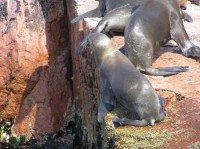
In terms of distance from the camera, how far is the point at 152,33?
5559mm

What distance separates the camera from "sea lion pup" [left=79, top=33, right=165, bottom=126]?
4328mm

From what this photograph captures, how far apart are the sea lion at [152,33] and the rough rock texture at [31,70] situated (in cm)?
251

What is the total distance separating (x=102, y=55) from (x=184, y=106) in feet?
3.84

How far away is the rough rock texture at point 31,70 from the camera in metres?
7.93

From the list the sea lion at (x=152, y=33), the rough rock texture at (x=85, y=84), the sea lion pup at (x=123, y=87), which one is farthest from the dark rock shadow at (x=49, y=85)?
the sea lion pup at (x=123, y=87)

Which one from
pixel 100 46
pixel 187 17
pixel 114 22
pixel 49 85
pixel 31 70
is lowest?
pixel 49 85

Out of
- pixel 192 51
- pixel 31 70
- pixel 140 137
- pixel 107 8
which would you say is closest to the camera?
pixel 140 137

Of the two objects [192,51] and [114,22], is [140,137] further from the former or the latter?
[114,22]

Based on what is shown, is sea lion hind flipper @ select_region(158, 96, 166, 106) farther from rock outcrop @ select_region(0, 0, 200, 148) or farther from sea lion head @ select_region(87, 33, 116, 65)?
rock outcrop @ select_region(0, 0, 200, 148)

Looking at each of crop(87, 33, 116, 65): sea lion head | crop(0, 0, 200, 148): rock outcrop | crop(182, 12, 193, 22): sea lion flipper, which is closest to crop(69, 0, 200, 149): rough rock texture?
crop(87, 33, 116, 65): sea lion head

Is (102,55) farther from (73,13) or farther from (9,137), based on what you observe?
(9,137)

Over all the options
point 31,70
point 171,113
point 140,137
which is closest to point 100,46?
point 171,113

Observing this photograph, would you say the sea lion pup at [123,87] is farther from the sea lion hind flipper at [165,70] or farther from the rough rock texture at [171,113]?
the sea lion hind flipper at [165,70]

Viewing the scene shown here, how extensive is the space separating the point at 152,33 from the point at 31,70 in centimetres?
287
